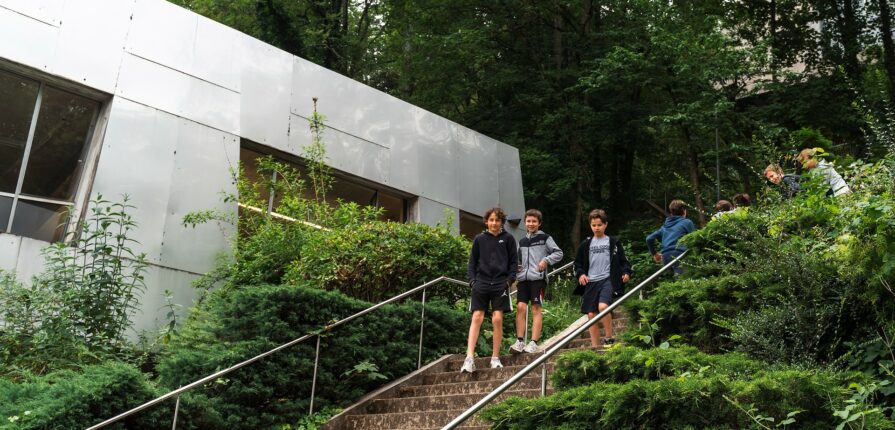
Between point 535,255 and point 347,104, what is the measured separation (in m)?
6.61

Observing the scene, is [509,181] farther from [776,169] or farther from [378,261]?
[776,169]

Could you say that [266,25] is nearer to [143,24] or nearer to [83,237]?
[143,24]

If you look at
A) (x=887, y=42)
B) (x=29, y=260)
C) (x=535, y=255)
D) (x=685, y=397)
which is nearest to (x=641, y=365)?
(x=685, y=397)

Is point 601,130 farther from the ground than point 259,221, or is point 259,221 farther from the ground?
point 601,130

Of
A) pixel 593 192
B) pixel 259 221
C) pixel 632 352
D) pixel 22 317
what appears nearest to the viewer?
pixel 632 352

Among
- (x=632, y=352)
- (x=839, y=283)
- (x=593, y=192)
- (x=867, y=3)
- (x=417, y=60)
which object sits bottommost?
(x=632, y=352)

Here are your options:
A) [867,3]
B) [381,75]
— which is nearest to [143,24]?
[381,75]

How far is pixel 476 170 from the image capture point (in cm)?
1847

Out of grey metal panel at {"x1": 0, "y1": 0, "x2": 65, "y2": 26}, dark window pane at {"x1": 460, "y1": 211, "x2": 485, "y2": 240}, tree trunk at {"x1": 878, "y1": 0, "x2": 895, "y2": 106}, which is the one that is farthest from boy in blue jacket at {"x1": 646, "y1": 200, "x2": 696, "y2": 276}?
tree trunk at {"x1": 878, "y1": 0, "x2": 895, "y2": 106}

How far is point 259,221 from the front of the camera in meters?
14.1

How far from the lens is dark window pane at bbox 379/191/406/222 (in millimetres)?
16609

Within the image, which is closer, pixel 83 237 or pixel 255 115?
pixel 83 237

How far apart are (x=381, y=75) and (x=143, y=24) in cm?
1596

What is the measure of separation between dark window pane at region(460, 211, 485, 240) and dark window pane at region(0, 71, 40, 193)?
8.35 meters
